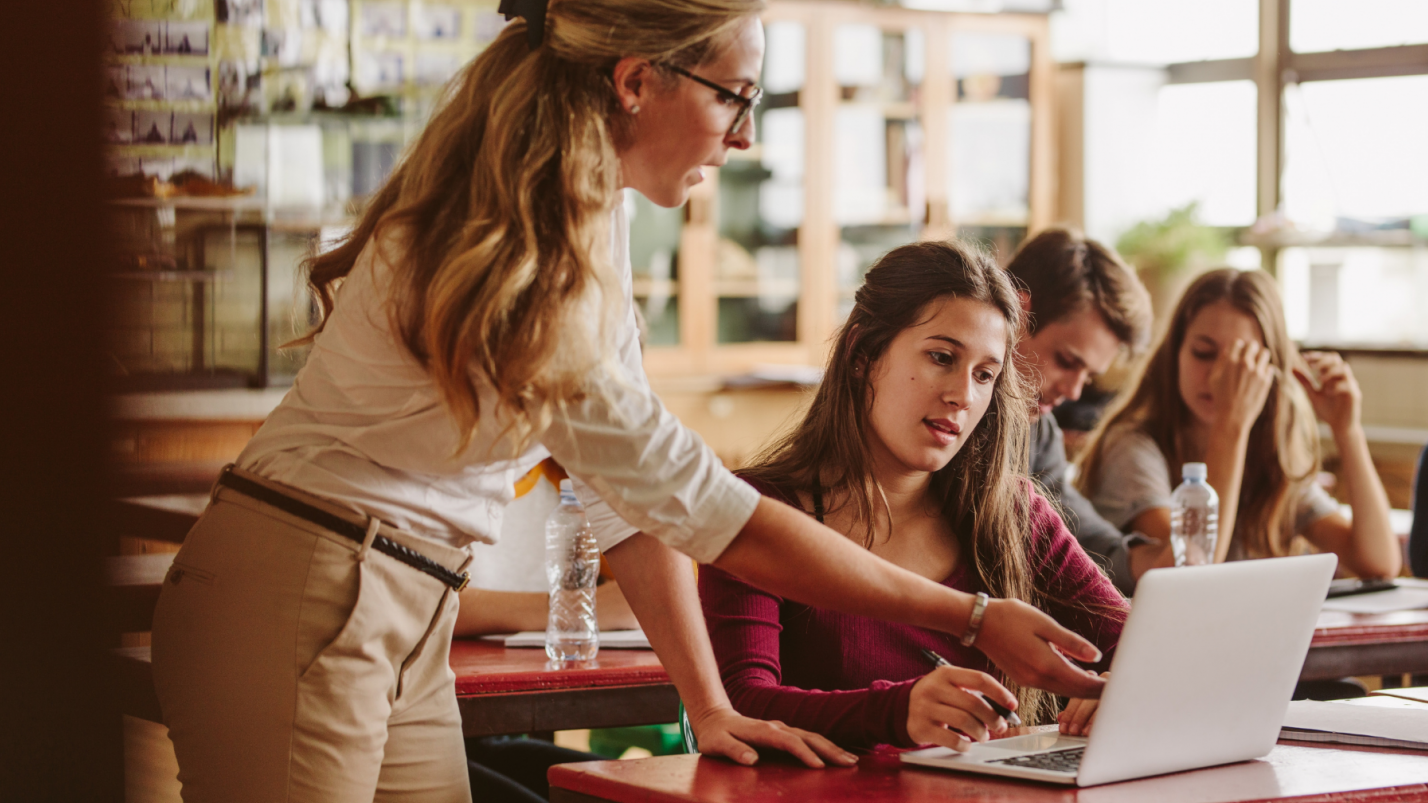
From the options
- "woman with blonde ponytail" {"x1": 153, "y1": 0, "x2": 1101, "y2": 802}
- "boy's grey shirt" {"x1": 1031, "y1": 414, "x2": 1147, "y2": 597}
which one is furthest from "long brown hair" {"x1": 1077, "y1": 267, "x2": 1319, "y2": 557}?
"woman with blonde ponytail" {"x1": 153, "y1": 0, "x2": 1101, "y2": 802}

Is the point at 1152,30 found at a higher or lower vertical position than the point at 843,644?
higher

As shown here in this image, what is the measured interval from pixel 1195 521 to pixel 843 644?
118 centimetres

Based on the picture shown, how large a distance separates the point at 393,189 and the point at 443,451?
24cm

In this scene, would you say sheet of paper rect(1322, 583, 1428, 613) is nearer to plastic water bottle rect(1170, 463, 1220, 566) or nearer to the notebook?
plastic water bottle rect(1170, 463, 1220, 566)

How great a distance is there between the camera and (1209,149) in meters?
5.64

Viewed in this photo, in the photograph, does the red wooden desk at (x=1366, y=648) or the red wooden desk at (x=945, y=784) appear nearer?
the red wooden desk at (x=945, y=784)

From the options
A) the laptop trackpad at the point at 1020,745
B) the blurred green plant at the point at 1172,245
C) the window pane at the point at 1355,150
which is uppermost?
the window pane at the point at 1355,150

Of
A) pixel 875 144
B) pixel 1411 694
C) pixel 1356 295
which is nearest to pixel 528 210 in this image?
pixel 1411 694

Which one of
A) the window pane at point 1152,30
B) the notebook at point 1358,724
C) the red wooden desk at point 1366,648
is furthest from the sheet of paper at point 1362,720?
the window pane at point 1152,30

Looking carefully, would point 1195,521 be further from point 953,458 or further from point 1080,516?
point 953,458

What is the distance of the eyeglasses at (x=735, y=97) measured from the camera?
1.12 meters

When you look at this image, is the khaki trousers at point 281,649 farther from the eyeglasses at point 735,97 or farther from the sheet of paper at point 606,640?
the sheet of paper at point 606,640

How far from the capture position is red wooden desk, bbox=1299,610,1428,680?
204cm

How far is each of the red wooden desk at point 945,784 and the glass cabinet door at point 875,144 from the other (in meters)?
3.97
